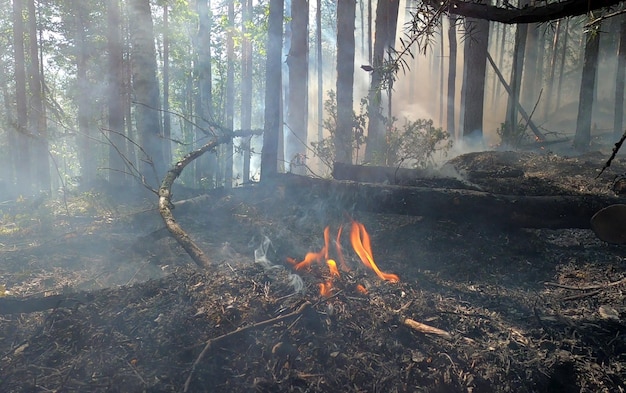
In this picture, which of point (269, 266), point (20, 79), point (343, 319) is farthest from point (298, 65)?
point (343, 319)

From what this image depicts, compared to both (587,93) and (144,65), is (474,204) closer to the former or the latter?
(144,65)

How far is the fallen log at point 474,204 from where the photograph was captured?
575 cm

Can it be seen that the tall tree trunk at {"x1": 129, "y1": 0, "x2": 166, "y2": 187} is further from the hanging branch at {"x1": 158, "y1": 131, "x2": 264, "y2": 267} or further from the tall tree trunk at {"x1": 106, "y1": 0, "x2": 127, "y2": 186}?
the hanging branch at {"x1": 158, "y1": 131, "x2": 264, "y2": 267}

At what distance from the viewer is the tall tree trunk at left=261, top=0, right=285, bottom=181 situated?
27.6ft

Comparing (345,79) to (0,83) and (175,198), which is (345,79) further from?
(0,83)

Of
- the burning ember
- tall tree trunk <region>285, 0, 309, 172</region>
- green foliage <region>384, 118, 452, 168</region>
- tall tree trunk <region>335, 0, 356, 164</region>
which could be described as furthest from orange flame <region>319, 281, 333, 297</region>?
tall tree trunk <region>285, 0, 309, 172</region>

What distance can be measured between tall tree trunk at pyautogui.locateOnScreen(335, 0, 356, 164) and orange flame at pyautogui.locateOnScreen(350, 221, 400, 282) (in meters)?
5.59

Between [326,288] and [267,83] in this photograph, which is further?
[267,83]

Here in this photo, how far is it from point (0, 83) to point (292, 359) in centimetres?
2757

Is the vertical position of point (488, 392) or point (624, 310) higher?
point (624, 310)

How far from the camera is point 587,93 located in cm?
1389

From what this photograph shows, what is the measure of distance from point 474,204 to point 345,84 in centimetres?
771

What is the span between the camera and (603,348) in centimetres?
352

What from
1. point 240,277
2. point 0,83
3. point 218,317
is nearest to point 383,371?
point 218,317
